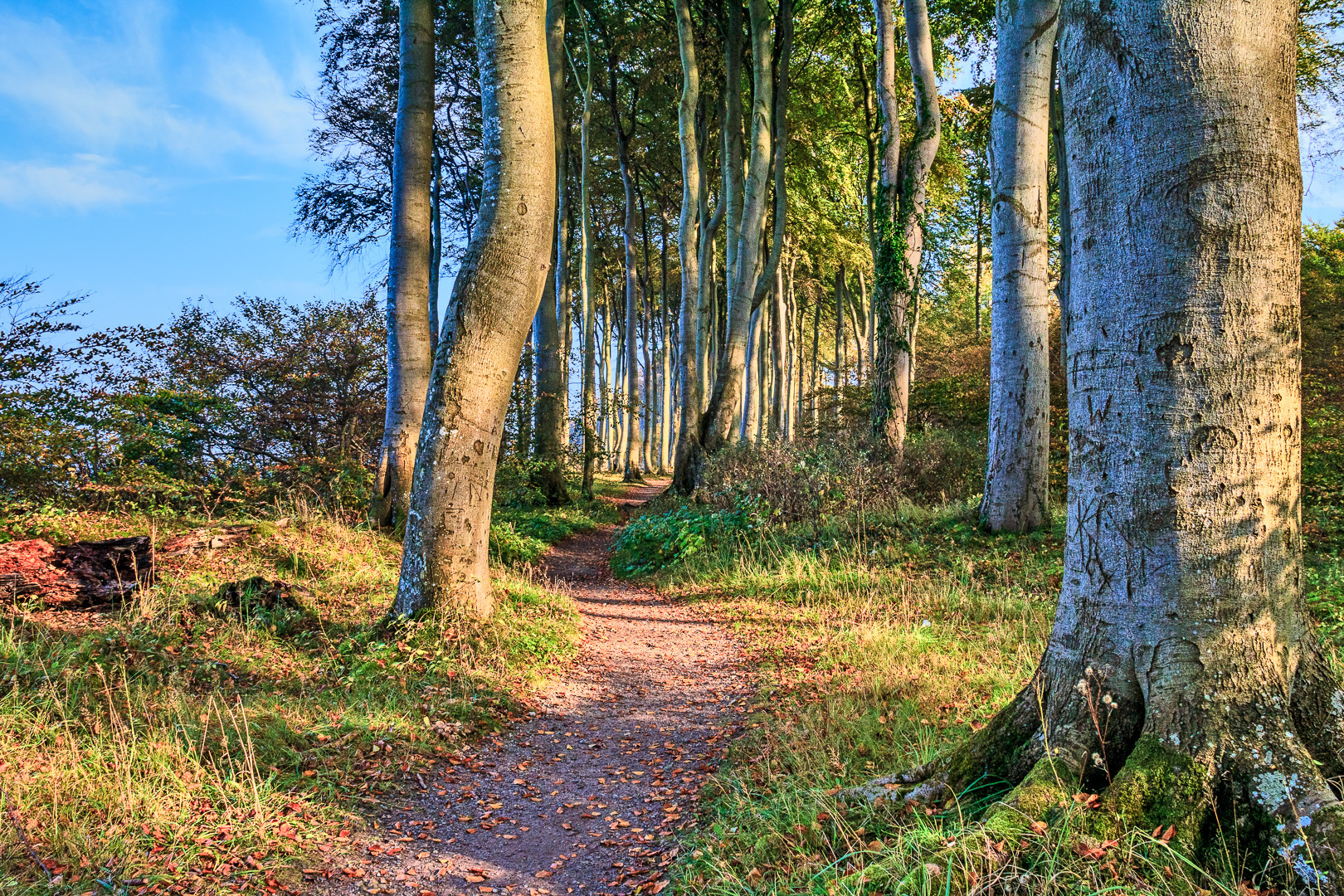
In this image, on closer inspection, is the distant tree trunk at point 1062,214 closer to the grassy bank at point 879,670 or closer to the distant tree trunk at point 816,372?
the grassy bank at point 879,670

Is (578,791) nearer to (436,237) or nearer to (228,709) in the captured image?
(228,709)

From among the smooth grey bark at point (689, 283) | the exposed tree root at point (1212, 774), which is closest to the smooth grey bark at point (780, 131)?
the smooth grey bark at point (689, 283)

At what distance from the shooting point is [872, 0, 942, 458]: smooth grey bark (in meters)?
11.8

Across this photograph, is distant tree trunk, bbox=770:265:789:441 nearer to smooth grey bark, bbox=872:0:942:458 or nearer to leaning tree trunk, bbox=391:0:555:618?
smooth grey bark, bbox=872:0:942:458

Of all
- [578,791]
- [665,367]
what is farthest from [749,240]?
[665,367]

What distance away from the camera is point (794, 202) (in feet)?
74.4

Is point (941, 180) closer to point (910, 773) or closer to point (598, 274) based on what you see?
point (598, 274)

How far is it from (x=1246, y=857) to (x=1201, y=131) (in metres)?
2.34

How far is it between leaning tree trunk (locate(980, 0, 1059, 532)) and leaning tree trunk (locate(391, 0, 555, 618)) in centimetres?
555

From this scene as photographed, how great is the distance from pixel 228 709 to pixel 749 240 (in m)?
12.6

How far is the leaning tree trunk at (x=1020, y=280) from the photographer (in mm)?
8453

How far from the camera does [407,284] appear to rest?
902 centimetres

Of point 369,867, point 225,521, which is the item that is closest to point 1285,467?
point 369,867

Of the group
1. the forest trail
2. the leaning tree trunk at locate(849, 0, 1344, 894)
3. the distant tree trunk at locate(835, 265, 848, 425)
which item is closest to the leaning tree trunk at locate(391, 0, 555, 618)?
the forest trail
